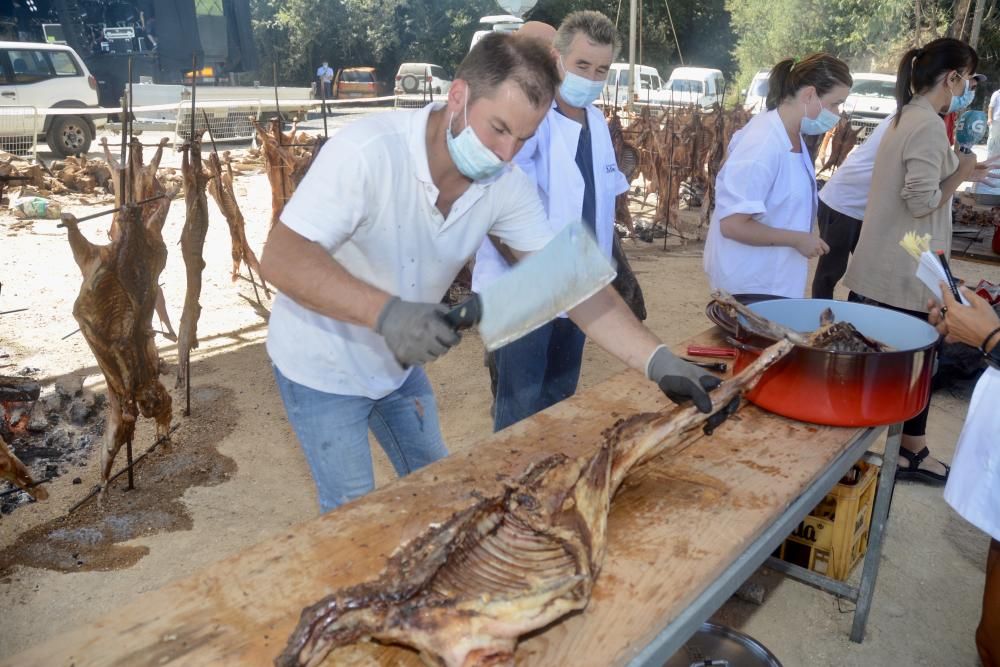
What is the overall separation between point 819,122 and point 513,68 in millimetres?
2104

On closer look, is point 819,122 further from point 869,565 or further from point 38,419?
point 38,419

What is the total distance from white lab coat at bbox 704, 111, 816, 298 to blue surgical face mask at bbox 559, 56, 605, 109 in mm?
659

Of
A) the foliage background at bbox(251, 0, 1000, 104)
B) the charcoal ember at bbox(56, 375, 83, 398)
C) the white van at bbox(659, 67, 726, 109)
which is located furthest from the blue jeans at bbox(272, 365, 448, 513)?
the foliage background at bbox(251, 0, 1000, 104)

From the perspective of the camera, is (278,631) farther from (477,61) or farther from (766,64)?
(766,64)

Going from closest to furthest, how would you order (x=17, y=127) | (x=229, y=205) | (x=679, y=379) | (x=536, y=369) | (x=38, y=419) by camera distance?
(x=679, y=379)
(x=536, y=369)
(x=38, y=419)
(x=229, y=205)
(x=17, y=127)

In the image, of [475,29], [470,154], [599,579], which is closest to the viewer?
[599,579]

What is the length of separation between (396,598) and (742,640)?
161 cm

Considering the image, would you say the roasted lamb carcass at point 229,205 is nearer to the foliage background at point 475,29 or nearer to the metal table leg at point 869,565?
the metal table leg at point 869,565

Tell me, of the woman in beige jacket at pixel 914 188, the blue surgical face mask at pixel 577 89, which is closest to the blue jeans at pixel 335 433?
the blue surgical face mask at pixel 577 89

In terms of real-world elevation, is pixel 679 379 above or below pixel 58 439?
above

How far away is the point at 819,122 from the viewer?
340 centimetres

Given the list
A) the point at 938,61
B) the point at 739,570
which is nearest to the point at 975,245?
the point at 938,61

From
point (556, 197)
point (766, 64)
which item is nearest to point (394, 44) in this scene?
point (766, 64)

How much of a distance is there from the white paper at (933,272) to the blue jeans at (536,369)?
1.32 meters
